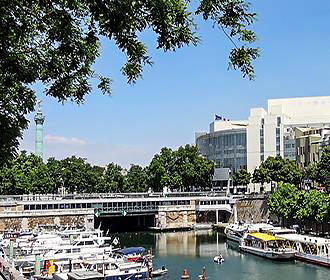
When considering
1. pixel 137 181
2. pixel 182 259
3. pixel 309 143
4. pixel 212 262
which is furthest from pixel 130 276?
pixel 137 181

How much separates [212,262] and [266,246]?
19.0 ft

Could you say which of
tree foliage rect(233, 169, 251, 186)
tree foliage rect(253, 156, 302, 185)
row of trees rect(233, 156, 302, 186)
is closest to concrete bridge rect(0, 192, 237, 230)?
row of trees rect(233, 156, 302, 186)

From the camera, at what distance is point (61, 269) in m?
38.0

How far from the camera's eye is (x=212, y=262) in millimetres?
43094

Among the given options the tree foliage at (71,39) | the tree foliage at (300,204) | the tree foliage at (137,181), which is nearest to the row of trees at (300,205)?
the tree foliage at (300,204)

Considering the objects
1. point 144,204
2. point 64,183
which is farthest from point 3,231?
point 64,183

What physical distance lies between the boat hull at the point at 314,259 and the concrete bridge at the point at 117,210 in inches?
1056

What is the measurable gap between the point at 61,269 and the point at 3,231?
22.6 metres

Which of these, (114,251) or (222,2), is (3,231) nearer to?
(114,251)

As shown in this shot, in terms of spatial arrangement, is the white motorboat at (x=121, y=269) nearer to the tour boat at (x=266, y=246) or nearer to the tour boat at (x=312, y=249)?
the tour boat at (x=266, y=246)

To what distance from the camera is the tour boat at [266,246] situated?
43.5 meters

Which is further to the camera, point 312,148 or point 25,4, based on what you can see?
point 312,148

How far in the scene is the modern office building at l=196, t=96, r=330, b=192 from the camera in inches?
3442

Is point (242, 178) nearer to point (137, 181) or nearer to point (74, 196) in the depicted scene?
point (137, 181)
